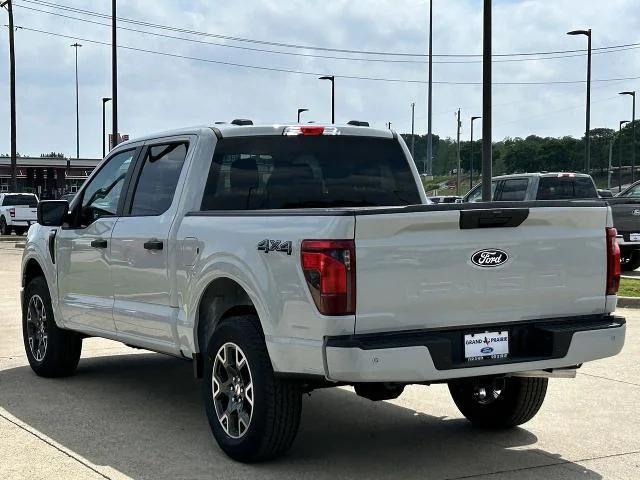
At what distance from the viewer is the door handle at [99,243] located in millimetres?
7386

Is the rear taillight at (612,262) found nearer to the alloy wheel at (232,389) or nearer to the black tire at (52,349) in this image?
the alloy wheel at (232,389)

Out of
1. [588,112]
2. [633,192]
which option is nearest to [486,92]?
[633,192]

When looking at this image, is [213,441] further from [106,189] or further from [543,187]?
[543,187]

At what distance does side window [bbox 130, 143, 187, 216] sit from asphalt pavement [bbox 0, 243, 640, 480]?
58.9 inches

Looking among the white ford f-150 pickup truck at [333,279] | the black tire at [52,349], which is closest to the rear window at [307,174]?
the white ford f-150 pickup truck at [333,279]

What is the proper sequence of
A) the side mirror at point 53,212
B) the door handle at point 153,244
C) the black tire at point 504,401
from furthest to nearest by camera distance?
the side mirror at point 53,212, the door handle at point 153,244, the black tire at point 504,401

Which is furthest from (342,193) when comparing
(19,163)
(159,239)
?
(19,163)

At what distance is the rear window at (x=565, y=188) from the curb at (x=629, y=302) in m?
5.51

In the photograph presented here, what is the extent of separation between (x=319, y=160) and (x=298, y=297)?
1.99 m

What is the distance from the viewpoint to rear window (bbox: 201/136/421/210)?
21.7 ft

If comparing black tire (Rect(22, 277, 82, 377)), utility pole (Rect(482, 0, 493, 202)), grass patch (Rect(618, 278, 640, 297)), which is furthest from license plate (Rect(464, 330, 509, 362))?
utility pole (Rect(482, 0, 493, 202))

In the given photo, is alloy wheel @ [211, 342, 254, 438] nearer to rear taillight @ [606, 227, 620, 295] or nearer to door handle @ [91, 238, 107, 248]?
door handle @ [91, 238, 107, 248]

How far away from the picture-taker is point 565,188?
19.7 meters

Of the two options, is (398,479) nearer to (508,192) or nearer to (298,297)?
(298,297)
